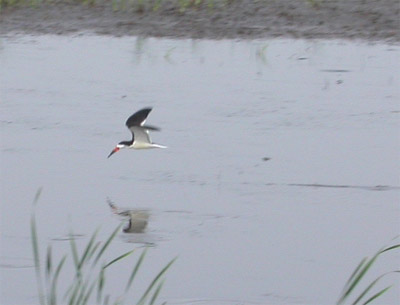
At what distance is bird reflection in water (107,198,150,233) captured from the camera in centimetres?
762

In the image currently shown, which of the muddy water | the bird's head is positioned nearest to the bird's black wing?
the bird's head

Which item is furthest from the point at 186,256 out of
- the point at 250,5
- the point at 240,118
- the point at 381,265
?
the point at 250,5

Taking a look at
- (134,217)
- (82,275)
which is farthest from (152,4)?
(82,275)

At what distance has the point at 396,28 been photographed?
12.8 metres

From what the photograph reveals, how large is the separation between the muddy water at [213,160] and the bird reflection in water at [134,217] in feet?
0.10

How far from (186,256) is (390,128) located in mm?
3106

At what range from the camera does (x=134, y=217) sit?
25.7ft

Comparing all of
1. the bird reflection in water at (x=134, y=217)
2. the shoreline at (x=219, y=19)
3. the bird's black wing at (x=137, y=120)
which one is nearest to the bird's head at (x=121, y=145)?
the bird's black wing at (x=137, y=120)

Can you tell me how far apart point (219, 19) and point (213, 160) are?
181 inches

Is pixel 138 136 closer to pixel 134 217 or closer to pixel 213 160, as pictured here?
pixel 213 160

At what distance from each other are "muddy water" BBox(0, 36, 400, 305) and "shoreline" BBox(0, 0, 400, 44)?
326 millimetres

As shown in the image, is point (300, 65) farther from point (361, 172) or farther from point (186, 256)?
point (186, 256)

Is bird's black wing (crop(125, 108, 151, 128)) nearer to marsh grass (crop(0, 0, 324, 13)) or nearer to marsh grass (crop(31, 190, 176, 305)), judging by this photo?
marsh grass (crop(31, 190, 176, 305))

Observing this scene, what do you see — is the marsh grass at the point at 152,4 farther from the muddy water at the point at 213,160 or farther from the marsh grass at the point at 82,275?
the marsh grass at the point at 82,275
